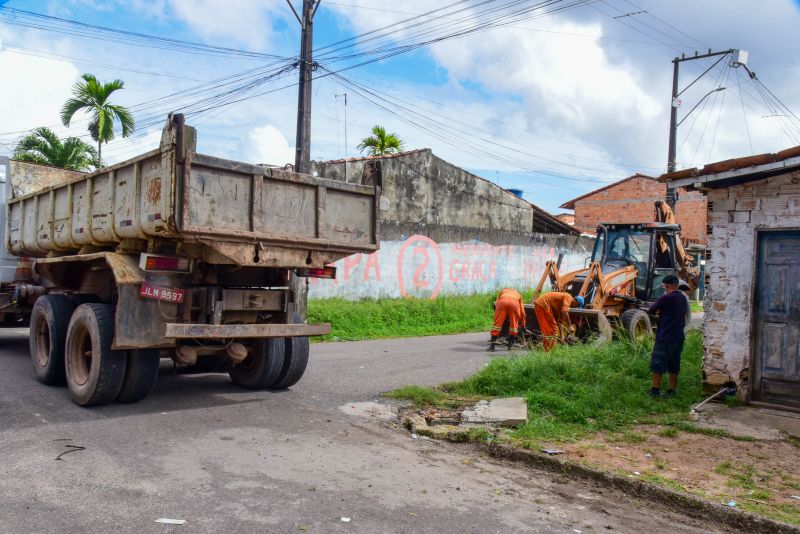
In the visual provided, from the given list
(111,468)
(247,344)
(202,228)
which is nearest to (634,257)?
(247,344)

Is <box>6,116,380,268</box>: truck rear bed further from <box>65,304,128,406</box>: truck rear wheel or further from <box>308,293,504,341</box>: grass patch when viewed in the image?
<box>308,293,504,341</box>: grass patch

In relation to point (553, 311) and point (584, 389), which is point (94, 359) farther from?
point (553, 311)

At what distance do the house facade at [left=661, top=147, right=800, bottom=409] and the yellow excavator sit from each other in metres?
4.10

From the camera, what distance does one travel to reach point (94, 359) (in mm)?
6805

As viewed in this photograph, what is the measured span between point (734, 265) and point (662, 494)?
368 centimetres

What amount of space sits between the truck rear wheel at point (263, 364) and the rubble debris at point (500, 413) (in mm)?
2376

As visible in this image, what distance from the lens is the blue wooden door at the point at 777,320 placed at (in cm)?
713

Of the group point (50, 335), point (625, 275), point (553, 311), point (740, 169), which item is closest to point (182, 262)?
point (50, 335)

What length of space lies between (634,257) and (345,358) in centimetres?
614

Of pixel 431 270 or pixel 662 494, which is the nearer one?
pixel 662 494

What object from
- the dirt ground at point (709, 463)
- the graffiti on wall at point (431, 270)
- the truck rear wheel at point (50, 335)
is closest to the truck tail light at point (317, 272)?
the truck rear wheel at point (50, 335)

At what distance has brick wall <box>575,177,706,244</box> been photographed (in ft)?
109

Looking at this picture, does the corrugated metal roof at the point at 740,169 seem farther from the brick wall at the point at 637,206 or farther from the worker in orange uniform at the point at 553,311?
the brick wall at the point at 637,206

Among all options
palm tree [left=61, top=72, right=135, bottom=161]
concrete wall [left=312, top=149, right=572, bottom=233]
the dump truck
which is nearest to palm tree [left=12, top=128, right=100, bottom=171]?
palm tree [left=61, top=72, right=135, bottom=161]
